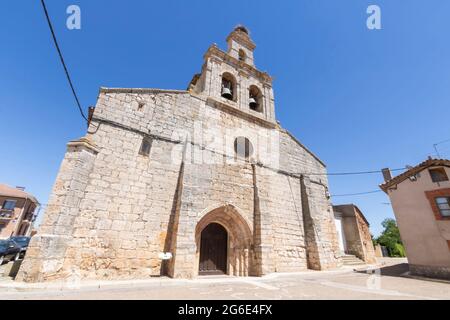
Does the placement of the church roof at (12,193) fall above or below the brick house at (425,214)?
above

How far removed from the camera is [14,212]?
22938 millimetres

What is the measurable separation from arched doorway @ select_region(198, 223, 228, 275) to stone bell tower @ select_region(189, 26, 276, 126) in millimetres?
5803

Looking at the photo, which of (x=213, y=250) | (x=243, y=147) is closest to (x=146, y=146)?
(x=243, y=147)

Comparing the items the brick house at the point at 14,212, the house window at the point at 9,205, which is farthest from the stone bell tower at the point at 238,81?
the house window at the point at 9,205

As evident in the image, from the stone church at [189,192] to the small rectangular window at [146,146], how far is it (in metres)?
0.04

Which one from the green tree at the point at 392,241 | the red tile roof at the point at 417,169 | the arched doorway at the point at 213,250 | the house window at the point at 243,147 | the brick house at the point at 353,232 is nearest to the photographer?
the arched doorway at the point at 213,250

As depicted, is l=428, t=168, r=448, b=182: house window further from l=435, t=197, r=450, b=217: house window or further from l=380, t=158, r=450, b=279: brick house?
l=435, t=197, r=450, b=217: house window

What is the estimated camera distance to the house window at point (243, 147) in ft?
30.5

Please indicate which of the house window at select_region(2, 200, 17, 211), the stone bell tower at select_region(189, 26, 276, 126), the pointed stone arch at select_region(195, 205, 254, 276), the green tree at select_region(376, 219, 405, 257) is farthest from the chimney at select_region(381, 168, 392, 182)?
the house window at select_region(2, 200, 17, 211)

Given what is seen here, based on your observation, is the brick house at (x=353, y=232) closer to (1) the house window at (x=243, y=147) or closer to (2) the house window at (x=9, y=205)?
(1) the house window at (x=243, y=147)
